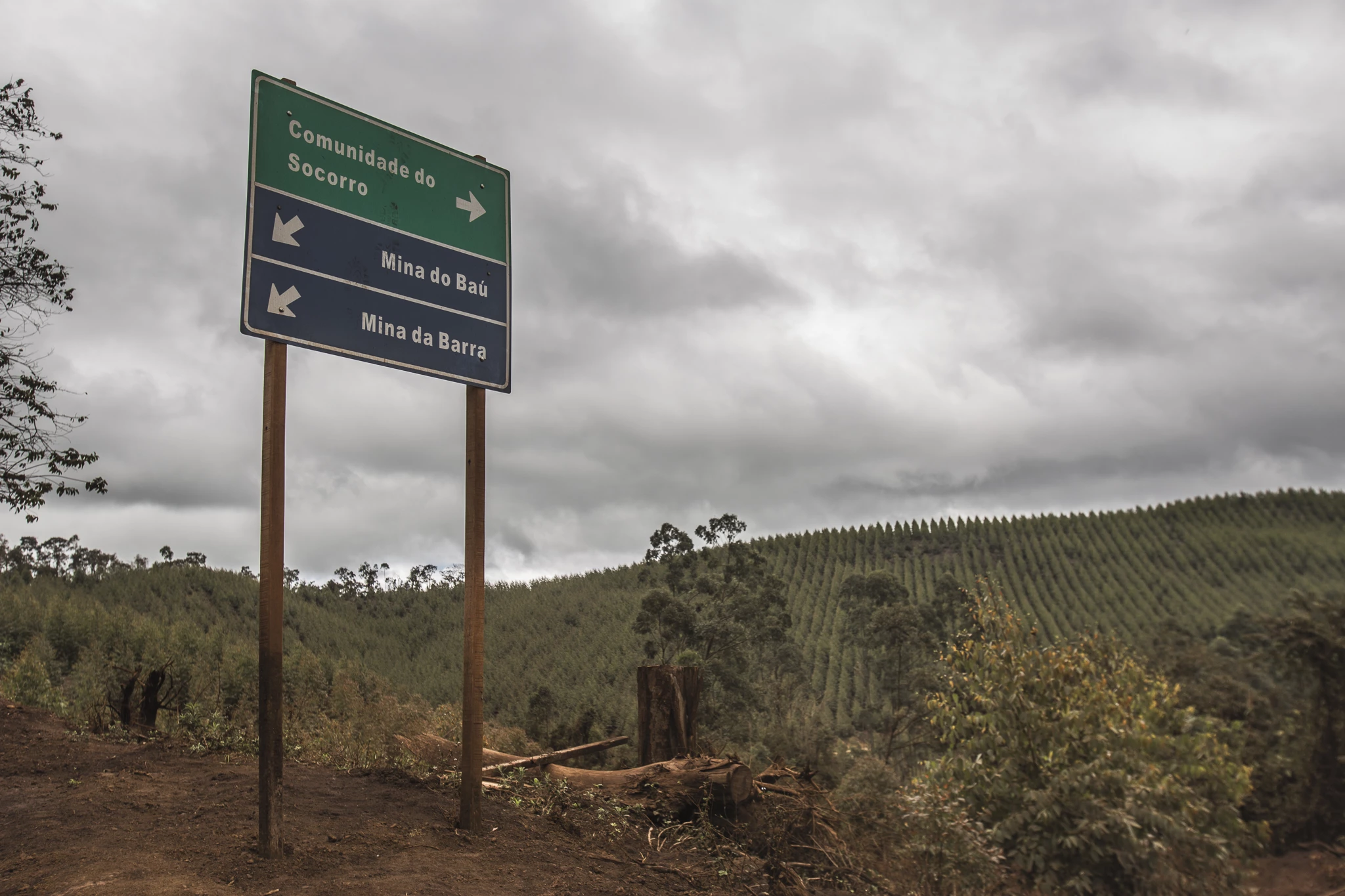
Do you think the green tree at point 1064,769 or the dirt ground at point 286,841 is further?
the green tree at point 1064,769

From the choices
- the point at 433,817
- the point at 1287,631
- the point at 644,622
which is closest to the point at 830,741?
the point at 644,622

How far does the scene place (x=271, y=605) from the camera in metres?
4.57

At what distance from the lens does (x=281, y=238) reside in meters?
4.94

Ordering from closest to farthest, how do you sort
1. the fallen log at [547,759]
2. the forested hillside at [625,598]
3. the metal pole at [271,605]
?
the metal pole at [271,605] → the fallen log at [547,759] → the forested hillside at [625,598]

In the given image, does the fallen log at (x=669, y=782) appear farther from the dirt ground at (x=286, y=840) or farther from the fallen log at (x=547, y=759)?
the dirt ground at (x=286, y=840)

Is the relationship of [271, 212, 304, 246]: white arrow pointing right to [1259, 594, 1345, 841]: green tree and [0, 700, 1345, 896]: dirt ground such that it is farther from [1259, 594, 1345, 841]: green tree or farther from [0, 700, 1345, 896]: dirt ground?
[1259, 594, 1345, 841]: green tree

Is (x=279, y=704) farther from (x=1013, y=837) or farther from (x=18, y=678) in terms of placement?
(x=18, y=678)

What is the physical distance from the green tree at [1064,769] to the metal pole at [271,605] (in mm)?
6983

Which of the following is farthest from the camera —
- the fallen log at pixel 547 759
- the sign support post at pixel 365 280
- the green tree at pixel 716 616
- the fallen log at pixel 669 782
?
the green tree at pixel 716 616

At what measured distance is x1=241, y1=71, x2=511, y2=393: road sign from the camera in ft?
16.2

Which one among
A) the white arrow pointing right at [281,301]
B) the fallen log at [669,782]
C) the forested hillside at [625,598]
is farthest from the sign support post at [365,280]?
the forested hillside at [625,598]

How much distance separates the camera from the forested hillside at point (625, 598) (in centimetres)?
3177

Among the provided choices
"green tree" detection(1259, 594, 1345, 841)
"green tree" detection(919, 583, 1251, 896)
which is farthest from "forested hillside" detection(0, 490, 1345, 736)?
"green tree" detection(919, 583, 1251, 896)

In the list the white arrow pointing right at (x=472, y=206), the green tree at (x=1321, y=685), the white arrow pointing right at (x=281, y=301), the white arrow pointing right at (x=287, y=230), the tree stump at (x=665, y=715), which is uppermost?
the white arrow pointing right at (x=472, y=206)
